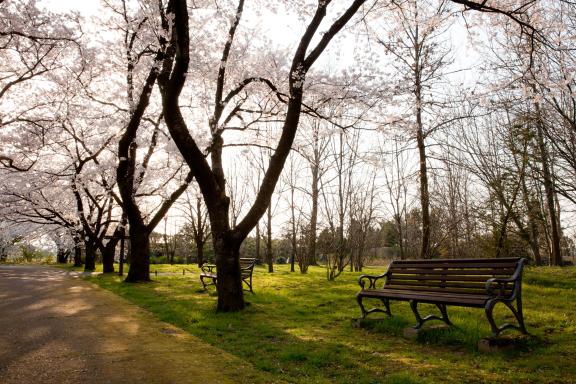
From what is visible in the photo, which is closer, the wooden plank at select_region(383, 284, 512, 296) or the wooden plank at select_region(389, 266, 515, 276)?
the wooden plank at select_region(389, 266, 515, 276)

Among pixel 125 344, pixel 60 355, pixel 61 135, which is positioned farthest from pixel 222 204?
pixel 61 135

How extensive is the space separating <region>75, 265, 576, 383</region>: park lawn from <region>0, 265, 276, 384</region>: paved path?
1.12 feet

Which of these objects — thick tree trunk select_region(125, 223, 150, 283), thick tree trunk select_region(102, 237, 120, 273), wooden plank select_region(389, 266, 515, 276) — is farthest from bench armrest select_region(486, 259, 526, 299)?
thick tree trunk select_region(102, 237, 120, 273)

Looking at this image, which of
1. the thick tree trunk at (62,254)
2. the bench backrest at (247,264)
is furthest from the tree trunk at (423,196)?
the thick tree trunk at (62,254)

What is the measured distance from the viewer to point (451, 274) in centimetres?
548

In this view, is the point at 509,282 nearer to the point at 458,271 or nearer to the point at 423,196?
the point at 458,271

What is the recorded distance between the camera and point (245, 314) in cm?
725

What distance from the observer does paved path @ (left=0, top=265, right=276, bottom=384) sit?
3.88m

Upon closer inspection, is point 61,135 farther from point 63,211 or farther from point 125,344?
point 125,344

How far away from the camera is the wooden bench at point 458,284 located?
460 cm

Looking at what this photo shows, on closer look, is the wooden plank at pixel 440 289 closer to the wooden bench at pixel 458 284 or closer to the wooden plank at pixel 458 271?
the wooden bench at pixel 458 284

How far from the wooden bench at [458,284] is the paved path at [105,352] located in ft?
7.80

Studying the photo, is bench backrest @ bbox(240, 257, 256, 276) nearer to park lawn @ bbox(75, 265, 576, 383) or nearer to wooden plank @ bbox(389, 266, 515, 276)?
park lawn @ bbox(75, 265, 576, 383)

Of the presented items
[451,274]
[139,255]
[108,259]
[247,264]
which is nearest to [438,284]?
[451,274]
